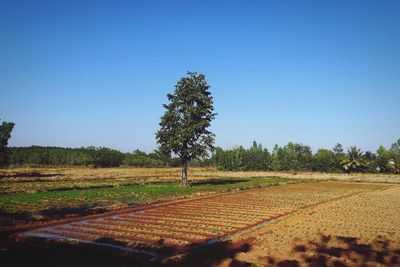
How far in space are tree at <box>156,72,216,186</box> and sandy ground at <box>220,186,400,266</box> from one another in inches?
754

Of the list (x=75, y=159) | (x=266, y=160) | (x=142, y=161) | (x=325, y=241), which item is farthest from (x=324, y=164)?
(x=75, y=159)

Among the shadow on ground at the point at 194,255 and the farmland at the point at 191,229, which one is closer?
the shadow on ground at the point at 194,255

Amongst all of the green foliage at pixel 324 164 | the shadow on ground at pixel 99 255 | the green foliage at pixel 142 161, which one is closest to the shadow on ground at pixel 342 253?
the shadow on ground at pixel 99 255

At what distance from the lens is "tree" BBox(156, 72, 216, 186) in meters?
37.1

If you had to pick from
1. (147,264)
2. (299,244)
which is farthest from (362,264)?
(147,264)

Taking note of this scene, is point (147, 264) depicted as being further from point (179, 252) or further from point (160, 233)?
point (160, 233)

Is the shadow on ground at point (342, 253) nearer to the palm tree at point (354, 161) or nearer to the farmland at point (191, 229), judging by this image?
the farmland at point (191, 229)

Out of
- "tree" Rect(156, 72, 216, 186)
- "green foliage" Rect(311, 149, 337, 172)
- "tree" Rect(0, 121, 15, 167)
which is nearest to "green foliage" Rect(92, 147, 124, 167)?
"tree" Rect(0, 121, 15, 167)

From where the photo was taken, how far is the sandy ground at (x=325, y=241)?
33.8ft

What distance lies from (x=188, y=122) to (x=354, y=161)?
212ft

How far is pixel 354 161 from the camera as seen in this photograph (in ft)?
283

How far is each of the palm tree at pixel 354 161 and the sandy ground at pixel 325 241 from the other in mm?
72526

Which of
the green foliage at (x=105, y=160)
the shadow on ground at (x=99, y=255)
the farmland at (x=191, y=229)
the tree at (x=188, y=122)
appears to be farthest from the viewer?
the green foliage at (x=105, y=160)

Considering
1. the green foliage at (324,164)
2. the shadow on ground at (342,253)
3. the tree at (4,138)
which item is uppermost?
the tree at (4,138)
